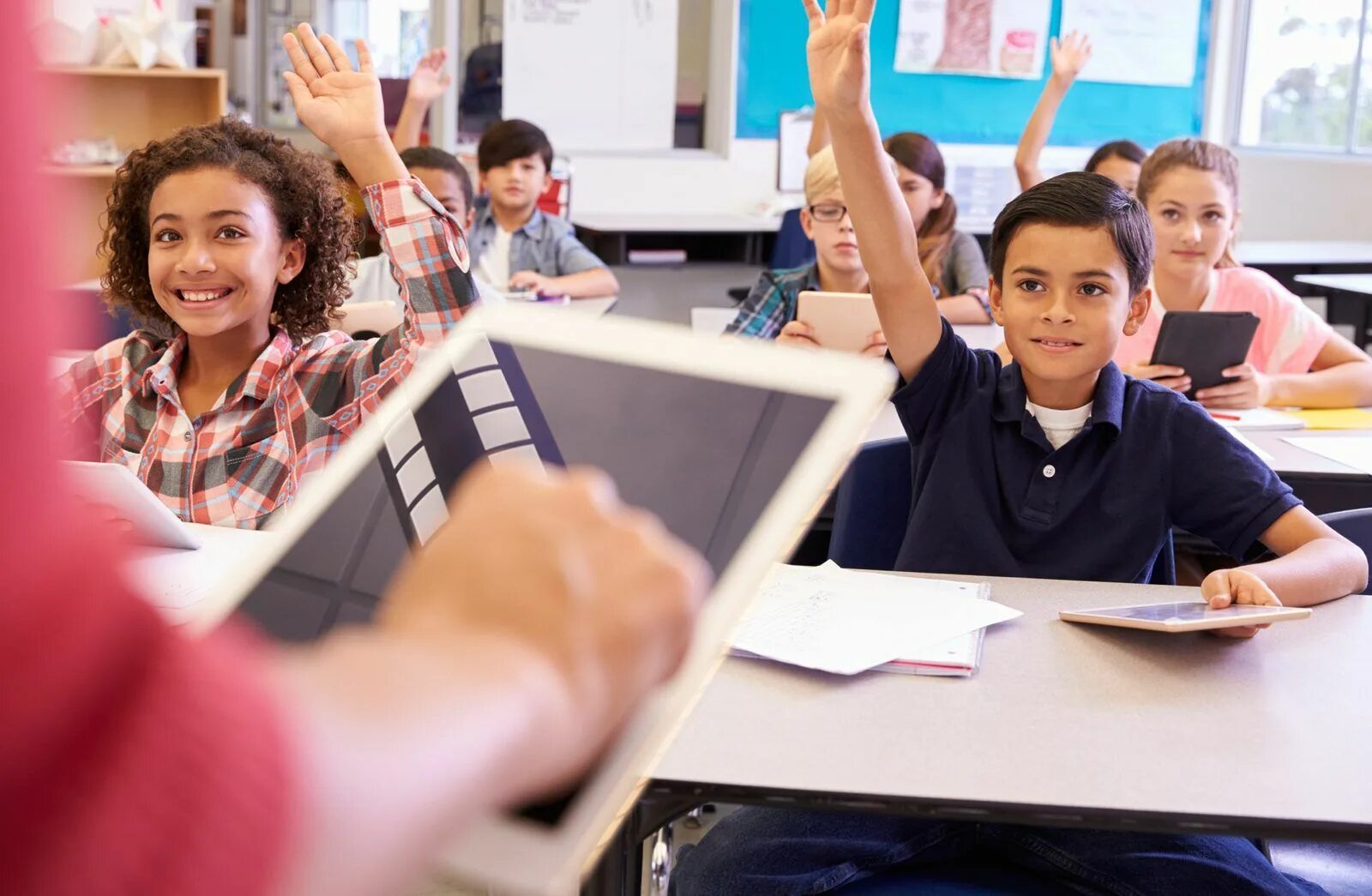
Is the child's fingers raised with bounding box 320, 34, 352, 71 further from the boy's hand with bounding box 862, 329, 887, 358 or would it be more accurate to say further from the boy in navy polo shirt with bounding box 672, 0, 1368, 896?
the boy's hand with bounding box 862, 329, 887, 358

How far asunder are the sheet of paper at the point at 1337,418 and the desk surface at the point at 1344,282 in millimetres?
1962

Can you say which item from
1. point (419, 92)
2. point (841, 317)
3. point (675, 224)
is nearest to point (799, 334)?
point (841, 317)

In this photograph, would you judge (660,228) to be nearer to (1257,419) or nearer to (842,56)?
Answer: (1257,419)

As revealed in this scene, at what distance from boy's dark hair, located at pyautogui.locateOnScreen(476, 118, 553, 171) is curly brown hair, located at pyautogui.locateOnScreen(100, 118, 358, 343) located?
2.63m

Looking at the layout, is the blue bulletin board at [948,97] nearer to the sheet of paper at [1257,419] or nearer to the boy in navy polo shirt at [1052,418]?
the sheet of paper at [1257,419]

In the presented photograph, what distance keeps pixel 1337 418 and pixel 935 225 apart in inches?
63.0

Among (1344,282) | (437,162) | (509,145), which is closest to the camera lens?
(437,162)

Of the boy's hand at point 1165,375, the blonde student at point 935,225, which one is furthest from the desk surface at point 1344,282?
the boy's hand at point 1165,375

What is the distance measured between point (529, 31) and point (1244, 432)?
5.20m

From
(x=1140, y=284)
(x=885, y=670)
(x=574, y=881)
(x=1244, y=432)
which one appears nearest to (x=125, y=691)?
(x=574, y=881)

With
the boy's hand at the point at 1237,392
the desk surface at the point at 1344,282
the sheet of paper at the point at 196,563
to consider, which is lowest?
the sheet of paper at the point at 196,563

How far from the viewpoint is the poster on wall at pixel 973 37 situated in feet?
24.8

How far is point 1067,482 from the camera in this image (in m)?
1.90

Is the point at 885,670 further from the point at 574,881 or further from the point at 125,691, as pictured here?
the point at 125,691
